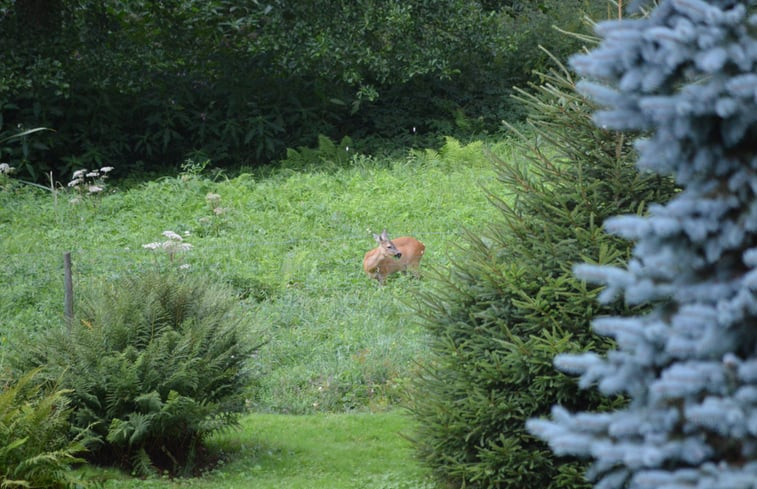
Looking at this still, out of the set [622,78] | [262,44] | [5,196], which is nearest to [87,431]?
[622,78]

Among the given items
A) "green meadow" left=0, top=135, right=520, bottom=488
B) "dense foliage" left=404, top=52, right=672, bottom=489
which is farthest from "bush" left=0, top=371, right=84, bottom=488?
"dense foliage" left=404, top=52, right=672, bottom=489

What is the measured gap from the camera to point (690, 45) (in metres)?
2.86

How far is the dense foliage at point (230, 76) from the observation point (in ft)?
58.2

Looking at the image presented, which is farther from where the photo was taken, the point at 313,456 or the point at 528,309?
the point at 313,456

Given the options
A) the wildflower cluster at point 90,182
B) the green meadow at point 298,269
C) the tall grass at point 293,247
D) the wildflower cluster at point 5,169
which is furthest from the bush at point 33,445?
the wildflower cluster at point 5,169

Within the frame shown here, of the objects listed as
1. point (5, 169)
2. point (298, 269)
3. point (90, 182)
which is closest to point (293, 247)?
point (298, 269)

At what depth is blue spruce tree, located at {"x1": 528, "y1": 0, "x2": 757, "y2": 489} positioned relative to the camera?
9.18 feet

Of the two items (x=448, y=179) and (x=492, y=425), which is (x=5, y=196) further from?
(x=492, y=425)

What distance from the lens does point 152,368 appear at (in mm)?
7383

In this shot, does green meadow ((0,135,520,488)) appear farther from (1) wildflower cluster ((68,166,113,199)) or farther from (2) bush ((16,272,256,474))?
(2) bush ((16,272,256,474))

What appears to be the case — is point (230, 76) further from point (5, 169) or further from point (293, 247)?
point (293, 247)

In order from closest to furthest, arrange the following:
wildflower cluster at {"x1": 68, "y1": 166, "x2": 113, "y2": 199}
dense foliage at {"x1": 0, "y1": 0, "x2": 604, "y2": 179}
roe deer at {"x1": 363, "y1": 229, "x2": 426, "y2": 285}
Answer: roe deer at {"x1": 363, "y1": 229, "x2": 426, "y2": 285} < wildflower cluster at {"x1": 68, "y1": 166, "x2": 113, "y2": 199} < dense foliage at {"x1": 0, "y1": 0, "x2": 604, "y2": 179}

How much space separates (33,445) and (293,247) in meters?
6.66

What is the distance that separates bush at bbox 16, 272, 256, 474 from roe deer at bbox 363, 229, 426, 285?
3900 millimetres
